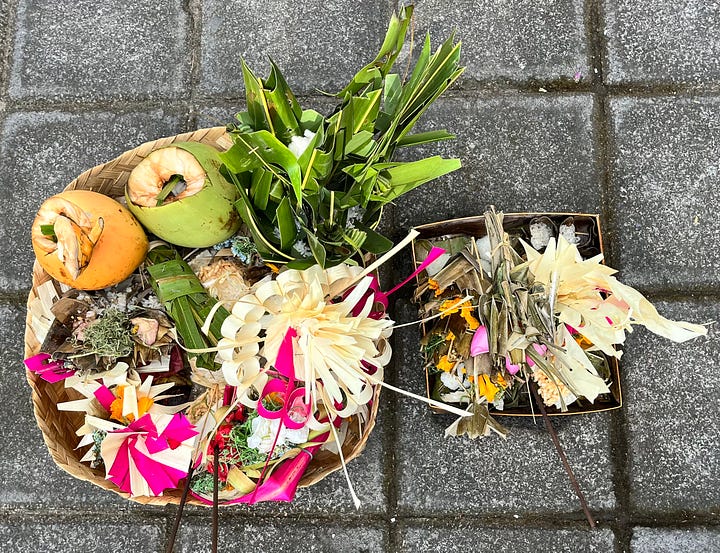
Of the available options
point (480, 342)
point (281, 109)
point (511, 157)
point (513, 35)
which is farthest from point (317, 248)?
point (513, 35)

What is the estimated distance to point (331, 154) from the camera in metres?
0.80

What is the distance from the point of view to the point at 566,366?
2.97 feet

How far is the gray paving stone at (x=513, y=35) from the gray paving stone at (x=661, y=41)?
0.21 ft

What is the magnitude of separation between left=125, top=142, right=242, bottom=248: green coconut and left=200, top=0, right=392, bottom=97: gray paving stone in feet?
1.18

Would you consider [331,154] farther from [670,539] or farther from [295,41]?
[670,539]

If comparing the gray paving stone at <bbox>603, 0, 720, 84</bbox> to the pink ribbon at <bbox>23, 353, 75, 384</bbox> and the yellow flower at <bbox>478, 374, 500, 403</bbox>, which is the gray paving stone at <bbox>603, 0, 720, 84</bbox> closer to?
the yellow flower at <bbox>478, 374, 500, 403</bbox>

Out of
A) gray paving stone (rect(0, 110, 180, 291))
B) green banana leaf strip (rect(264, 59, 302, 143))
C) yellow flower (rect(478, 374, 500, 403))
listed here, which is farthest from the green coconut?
yellow flower (rect(478, 374, 500, 403))

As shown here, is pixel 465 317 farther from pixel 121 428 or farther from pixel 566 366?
pixel 121 428

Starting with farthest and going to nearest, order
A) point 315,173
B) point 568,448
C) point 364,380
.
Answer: point 568,448
point 364,380
point 315,173

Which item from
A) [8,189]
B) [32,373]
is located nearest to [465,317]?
[32,373]

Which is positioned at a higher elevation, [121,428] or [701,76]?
[701,76]

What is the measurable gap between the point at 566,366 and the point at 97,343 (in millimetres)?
699

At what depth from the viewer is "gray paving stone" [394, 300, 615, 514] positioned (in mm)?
1165

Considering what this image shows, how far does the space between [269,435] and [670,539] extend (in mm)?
785
